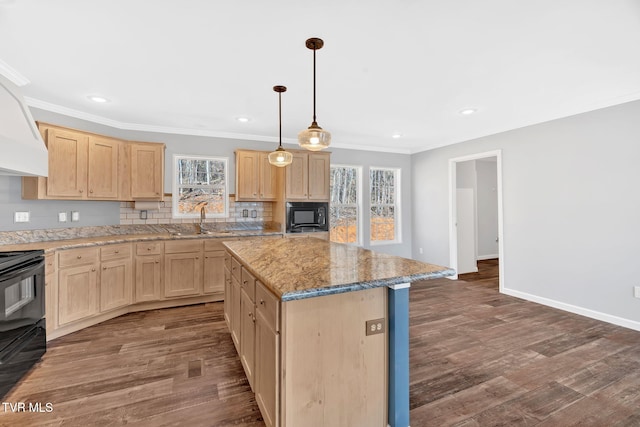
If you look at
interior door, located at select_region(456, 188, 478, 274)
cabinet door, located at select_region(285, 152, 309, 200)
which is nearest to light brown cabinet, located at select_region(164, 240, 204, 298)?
cabinet door, located at select_region(285, 152, 309, 200)

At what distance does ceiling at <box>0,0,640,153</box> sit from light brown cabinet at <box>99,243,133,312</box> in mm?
1719

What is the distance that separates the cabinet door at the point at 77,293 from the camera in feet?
9.81

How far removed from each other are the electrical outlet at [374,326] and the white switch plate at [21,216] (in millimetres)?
3838

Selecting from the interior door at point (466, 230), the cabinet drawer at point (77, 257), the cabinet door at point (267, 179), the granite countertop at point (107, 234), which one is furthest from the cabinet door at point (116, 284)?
the interior door at point (466, 230)

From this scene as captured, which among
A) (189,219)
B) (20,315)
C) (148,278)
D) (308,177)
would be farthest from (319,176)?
(20,315)

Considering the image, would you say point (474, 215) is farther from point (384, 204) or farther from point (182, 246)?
point (182, 246)

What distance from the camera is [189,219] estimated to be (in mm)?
4535

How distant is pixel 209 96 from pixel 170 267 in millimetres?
2188

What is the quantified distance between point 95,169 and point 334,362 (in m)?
3.78

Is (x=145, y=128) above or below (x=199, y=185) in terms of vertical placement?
above

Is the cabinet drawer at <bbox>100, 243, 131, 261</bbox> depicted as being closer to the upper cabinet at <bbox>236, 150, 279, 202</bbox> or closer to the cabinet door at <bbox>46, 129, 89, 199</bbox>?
the cabinet door at <bbox>46, 129, 89, 199</bbox>

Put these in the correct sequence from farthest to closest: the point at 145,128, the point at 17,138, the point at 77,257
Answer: the point at 145,128 < the point at 77,257 < the point at 17,138

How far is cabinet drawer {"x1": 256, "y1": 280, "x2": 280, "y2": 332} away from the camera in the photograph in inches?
57.4

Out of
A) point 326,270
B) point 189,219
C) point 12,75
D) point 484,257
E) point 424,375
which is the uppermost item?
point 12,75
